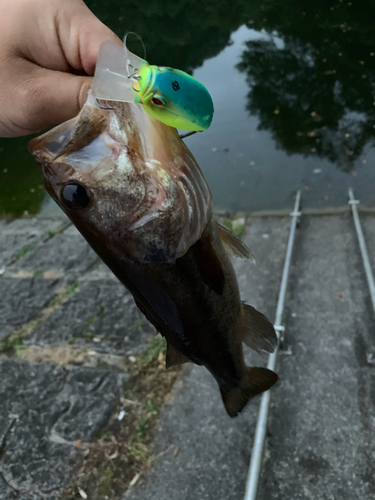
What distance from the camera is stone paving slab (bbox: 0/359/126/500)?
2.78 meters

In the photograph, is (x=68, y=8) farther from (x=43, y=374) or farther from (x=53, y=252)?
(x=53, y=252)

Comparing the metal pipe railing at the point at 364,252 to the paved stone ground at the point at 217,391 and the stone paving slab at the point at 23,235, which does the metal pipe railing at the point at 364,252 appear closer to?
the paved stone ground at the point at 217,391

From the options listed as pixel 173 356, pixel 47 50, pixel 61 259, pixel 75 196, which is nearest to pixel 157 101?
pixel 75 196

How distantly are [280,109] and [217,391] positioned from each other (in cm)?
626

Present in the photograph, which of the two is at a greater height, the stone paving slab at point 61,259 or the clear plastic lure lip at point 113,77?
the clear plastic lure lip at point 113,77

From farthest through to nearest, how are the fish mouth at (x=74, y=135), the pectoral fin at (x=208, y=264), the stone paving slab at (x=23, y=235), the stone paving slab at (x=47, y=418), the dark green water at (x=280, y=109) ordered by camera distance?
the dark green water at (x=280, y=109)
the stone paving slab at (x=23, y=235)
the stone paving slab at (x=47, y=418)
the pectoral fin at (x=208, y=264)
the fish mouth at (x=74, y=135)

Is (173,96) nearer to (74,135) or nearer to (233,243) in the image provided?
(74,135)

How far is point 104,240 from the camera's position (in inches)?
53.1

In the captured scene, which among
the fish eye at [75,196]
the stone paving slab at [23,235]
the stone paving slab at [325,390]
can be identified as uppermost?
the fish eye at [75,196]

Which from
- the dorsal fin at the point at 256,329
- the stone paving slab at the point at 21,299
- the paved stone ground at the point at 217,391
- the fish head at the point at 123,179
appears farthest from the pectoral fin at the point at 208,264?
the stone paving slab at the point at 21,299

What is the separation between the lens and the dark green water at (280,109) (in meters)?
6.00

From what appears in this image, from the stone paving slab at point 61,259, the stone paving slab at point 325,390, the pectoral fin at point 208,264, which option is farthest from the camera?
the stone paving slab at point 61,259

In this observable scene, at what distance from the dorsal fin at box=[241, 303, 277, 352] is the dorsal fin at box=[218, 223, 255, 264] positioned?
287mm

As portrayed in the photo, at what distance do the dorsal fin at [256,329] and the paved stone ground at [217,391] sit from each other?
1.33 metres
